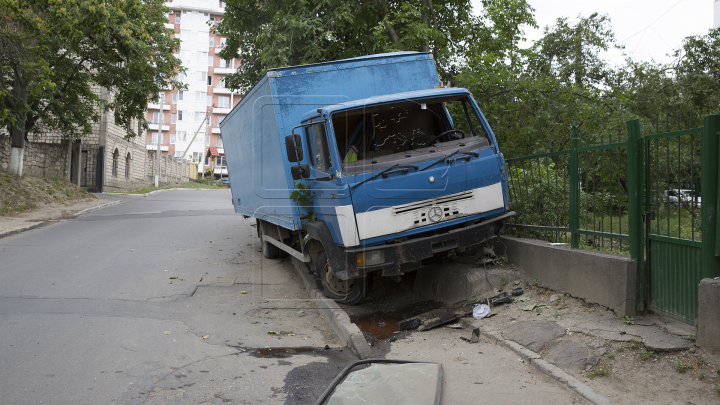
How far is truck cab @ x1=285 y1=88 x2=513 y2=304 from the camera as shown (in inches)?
215

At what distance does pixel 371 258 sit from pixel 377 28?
22.3 feet

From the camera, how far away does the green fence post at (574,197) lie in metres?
5.68

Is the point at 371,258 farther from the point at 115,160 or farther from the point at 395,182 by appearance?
the point at 115,160

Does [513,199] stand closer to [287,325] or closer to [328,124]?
[328,124]

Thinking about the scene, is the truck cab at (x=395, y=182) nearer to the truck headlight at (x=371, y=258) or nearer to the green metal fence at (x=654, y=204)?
the truck headlight at (x=371, y=258)

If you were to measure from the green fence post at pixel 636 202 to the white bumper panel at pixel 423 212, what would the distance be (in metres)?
1.47

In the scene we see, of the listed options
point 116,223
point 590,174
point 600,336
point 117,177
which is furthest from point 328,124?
point 117,177

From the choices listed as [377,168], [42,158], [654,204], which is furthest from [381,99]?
[42,158]

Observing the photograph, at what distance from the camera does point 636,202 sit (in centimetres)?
477

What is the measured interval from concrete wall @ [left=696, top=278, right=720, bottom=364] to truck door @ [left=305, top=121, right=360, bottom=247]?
3.04 m

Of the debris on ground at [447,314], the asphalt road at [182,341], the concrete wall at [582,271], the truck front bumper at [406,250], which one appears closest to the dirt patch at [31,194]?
the asphalt road at [182,341]

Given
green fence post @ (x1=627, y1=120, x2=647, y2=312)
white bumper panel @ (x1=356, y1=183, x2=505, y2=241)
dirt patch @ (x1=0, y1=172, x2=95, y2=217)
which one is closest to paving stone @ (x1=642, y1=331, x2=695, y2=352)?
green fence post @ (x1=627, y1=120, x2=647, y2=312)

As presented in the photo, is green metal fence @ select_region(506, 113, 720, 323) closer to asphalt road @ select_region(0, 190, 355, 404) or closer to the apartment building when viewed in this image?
asphalt road @ select_region(0, 190, 355, 404)

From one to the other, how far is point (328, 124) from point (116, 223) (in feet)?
38.8
